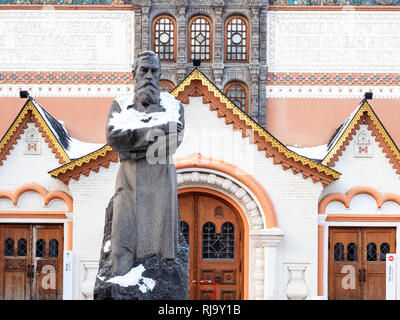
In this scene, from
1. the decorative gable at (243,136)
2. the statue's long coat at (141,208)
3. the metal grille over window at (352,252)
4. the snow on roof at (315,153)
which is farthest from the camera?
the snow on roof at (315,153)

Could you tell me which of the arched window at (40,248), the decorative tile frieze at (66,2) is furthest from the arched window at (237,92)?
the arched window at (40,248)

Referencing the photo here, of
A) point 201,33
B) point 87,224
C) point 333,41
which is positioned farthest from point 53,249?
point 333,41

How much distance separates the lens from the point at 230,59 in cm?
2152

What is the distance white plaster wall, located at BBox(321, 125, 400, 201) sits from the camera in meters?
17.3

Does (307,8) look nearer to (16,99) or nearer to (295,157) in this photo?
(295,157)

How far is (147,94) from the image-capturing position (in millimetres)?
7691

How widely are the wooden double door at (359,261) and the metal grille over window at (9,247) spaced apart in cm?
797

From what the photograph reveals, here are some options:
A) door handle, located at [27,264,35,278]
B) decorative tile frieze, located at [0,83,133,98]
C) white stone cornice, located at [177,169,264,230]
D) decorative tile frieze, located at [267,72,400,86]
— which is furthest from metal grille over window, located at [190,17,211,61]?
door handle, located at [27,264,35,278]

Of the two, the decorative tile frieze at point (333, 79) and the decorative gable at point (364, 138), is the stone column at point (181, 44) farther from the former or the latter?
the decorative gable at point (364, 138)

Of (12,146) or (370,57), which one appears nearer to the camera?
(12,146)

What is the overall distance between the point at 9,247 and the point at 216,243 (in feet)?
17.2

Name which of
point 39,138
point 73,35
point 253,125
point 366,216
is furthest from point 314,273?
point 73,35

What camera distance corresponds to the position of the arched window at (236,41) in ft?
70.5

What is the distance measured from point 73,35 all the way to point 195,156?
7.57m
